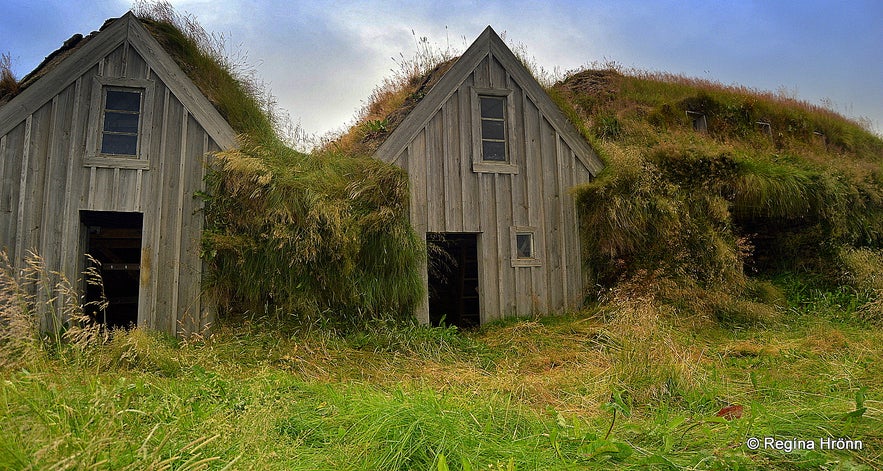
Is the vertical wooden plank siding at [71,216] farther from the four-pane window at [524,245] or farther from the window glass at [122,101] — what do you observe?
the four-pane window at [524,245]

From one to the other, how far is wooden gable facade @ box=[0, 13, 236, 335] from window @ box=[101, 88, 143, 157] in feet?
0.05

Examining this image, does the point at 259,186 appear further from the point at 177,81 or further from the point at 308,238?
the point at 177,81

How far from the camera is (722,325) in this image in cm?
857

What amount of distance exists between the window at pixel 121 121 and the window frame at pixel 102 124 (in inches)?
1.4

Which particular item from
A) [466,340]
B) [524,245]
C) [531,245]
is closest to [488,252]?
[524,245]

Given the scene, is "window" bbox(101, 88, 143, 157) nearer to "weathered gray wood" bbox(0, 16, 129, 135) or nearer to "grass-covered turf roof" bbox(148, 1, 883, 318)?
"weathered gray wood" bbox(0, 16, 129, 135)

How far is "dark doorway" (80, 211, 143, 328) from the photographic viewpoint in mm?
8898

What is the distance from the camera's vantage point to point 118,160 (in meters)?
8.02

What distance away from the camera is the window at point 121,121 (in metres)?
8.16

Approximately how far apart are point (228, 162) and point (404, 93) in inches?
187

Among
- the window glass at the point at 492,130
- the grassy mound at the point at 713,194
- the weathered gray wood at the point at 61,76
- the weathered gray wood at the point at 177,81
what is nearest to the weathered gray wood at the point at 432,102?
the window glass at the point at 492,130

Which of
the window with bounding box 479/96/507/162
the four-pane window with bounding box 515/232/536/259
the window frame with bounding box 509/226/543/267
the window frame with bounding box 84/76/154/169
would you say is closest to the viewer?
the window frame with bounding box 84/76/154/169

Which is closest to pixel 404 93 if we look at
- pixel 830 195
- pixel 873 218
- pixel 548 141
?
pixel 548 141

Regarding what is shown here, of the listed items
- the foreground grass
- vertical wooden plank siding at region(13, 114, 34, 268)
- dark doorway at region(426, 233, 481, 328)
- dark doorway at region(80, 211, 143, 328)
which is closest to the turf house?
vertical wooden plank siding at region(13, 114, 34, 268)
